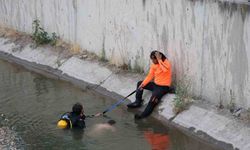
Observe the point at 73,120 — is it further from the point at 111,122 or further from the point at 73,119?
the point at 111,122

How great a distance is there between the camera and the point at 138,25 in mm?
16141

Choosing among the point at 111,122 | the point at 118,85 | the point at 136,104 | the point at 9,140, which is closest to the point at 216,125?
the point at 111,122

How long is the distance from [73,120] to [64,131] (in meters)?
0.30

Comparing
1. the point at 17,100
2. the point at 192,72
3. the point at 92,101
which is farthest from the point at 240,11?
the point at 17,100

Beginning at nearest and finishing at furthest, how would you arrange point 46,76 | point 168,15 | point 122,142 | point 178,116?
point 122,142 < point 178,116 < point 168,15 < point 46,76

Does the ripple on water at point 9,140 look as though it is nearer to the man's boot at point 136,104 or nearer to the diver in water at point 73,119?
the diver in water at point 73,119

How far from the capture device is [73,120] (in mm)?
13461

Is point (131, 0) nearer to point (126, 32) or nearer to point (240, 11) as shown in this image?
point (126, 32)

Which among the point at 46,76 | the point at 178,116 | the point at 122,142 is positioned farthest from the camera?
the point at 46,76

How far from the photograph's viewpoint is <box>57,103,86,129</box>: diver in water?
13.4 meters

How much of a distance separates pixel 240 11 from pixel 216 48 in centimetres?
106

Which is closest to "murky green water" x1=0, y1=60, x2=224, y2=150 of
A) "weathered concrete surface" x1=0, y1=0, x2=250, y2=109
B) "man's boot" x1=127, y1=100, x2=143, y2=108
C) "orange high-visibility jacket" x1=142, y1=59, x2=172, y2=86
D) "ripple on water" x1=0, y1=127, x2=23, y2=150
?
"ripple on water" x1=0, y1=127, x2=23, y2=150

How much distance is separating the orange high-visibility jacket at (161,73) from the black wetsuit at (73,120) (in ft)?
6.74

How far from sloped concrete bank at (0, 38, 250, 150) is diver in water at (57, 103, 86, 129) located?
1.79m
